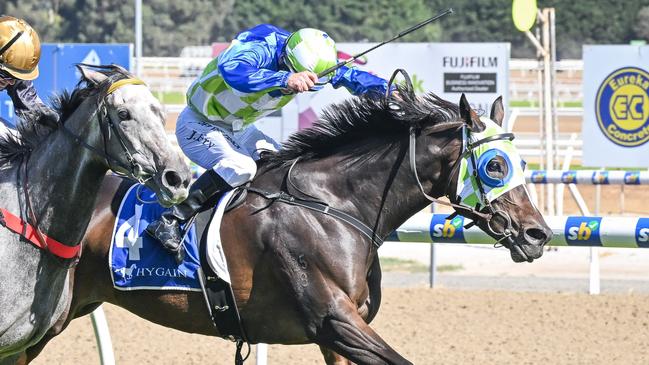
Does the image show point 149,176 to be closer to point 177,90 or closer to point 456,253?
point 456,253

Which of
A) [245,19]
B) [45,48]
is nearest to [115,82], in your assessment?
[45,48]

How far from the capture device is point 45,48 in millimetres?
12195

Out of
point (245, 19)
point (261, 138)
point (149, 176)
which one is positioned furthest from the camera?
→ point (245, 19)

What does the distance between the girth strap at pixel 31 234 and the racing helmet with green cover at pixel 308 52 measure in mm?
1413

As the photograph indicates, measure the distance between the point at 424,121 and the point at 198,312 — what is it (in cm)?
138

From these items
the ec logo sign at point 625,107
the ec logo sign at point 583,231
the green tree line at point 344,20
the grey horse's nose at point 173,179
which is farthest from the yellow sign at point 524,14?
the green tree line at point 344,20

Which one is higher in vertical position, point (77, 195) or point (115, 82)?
point (115, 82)

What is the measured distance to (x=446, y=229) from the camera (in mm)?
6750

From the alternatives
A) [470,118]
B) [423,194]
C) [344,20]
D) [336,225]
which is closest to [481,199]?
[423,194]

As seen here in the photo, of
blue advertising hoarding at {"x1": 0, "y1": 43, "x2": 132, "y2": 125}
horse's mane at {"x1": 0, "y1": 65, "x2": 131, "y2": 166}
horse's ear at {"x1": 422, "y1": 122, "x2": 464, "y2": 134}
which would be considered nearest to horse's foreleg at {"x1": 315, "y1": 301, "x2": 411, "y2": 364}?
horse's ear at {"x1": 422, "y1": 122, "x2": 464, "y2": 134}

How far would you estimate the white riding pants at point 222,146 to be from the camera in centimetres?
516

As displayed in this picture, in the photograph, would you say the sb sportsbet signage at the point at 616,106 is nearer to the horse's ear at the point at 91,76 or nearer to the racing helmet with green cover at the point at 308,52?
the racing helmet with green cover at the point at 308,52

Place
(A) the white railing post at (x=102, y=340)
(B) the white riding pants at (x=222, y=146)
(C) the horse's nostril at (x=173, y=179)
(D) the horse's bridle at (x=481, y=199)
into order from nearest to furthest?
1. (C) the horse's nostril at (x=173, y=179)
2. (D) the horse's bridle at (x=481, y=199)
3. (B) the white riding pants at (x=222, y=146)
4. (A) the white railing post at (x=102, y=340)

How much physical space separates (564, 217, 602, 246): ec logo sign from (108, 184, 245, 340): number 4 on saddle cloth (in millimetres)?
2263
